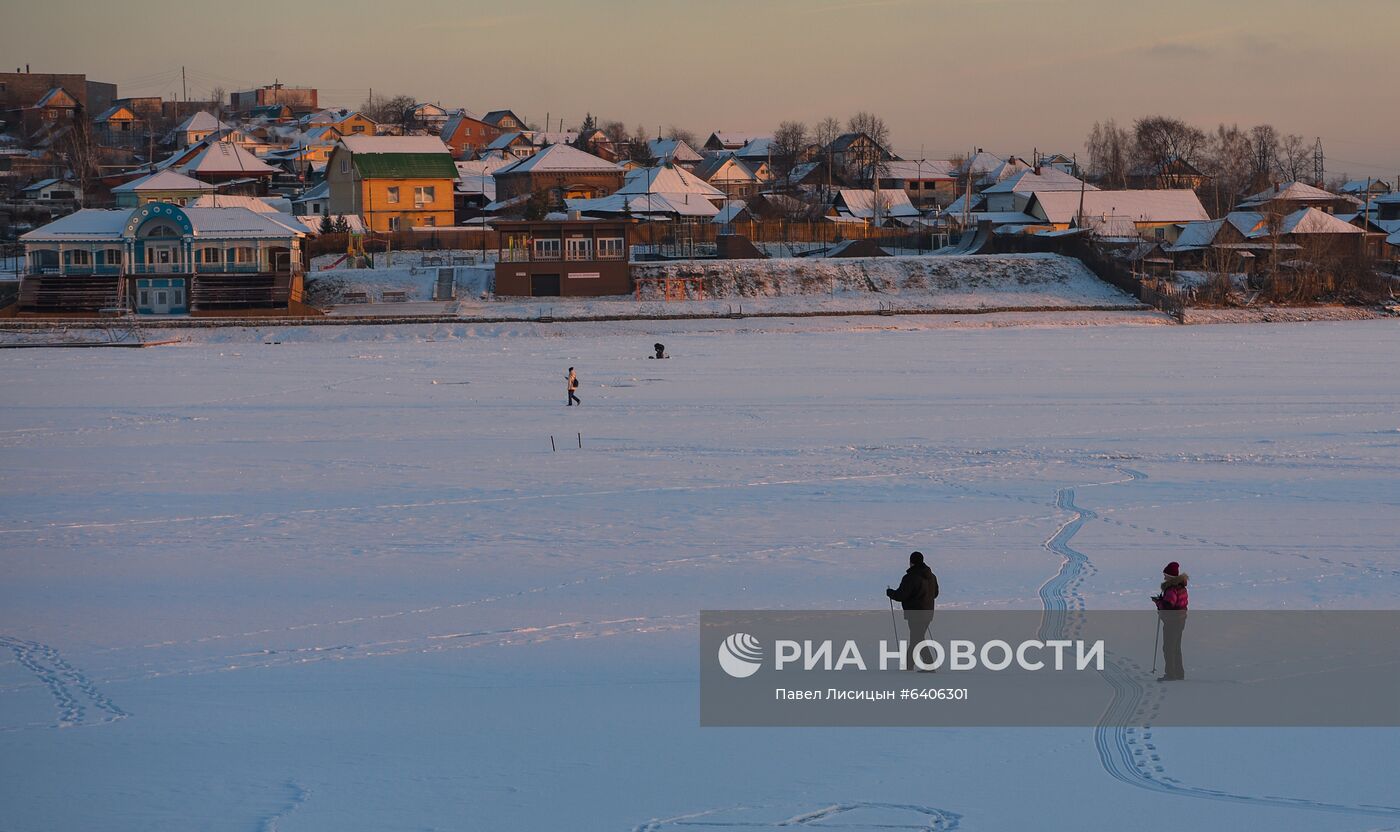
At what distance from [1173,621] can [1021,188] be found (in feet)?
259

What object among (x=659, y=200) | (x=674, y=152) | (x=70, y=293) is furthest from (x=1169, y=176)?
(x=70, y=293)

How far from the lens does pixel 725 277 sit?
55.9 metres

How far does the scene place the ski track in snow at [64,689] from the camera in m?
9.19

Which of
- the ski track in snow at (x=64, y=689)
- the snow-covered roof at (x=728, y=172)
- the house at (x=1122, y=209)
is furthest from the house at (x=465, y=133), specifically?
the ski track in snow at (x=64, y=689)

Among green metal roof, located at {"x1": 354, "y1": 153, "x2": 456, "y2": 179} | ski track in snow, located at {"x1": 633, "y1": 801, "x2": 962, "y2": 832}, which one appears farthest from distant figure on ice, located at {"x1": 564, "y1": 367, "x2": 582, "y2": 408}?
green metal roof, located at {"x1": 354, "y1": 153, "x2": 456, "y2": 179}

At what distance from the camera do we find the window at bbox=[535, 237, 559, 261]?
181 feet

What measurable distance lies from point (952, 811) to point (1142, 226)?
232 ft

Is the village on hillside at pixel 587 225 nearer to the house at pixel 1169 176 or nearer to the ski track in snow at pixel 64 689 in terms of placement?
the house at pixel 1169 176

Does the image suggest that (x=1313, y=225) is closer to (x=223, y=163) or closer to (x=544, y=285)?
(x=544, y=285)

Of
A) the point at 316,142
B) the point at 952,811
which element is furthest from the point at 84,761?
the point at 316,142

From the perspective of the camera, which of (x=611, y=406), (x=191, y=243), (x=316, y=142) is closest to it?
(x=611, y=406)

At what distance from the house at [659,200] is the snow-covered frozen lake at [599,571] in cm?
3895

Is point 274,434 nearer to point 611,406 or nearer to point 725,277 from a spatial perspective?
point 611,406

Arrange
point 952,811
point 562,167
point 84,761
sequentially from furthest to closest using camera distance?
point 562,167, point 84,761, point 952,811
